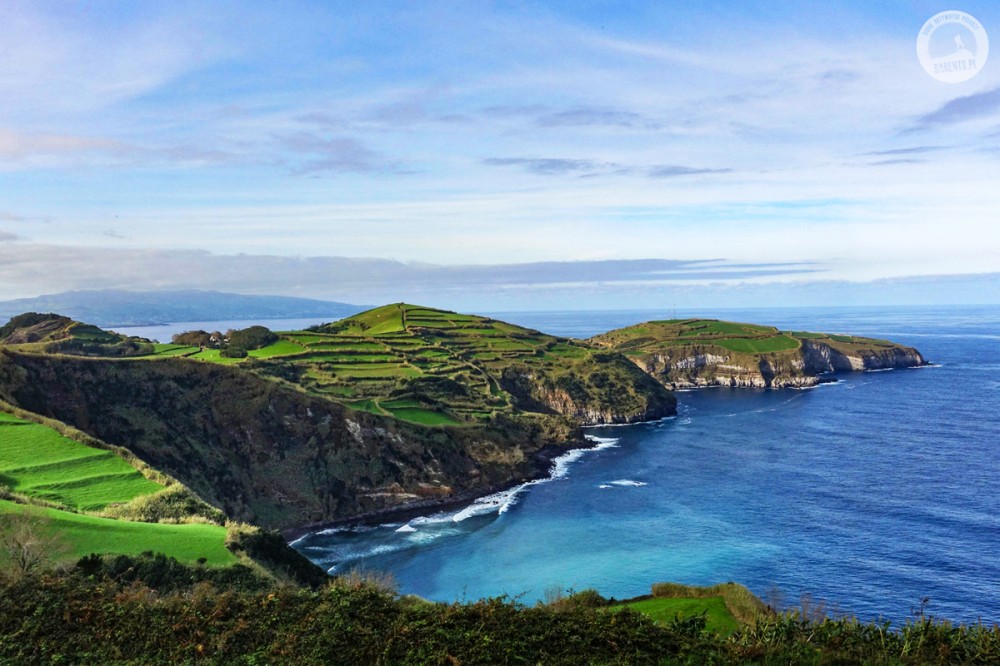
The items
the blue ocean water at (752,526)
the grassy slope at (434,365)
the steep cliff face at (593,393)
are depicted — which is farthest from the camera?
the steep cliff face at (593,393)

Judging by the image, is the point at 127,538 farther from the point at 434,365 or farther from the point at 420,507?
the point at 434,365

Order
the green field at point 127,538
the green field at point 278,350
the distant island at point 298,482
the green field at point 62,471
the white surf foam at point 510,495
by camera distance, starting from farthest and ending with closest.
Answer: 1. the green field at point 278,350
2. the white surf foam at point 510,495
3. the green field at point 62,471
4. the green field at point 127,538
5. the distant island at point 298,482

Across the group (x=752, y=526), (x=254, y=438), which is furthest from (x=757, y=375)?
(x=254, y=438)

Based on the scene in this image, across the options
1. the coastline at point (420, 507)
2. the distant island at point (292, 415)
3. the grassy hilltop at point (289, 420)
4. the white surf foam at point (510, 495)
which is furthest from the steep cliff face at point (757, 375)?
the coastline at point (420, 507)

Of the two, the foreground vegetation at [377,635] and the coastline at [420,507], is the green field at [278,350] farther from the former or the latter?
the foreground vegetation at [377,635]

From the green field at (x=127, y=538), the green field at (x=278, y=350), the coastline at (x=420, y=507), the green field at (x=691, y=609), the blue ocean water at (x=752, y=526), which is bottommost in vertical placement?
the coastline at (x=420, y=507)

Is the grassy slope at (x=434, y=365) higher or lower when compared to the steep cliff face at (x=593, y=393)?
higher

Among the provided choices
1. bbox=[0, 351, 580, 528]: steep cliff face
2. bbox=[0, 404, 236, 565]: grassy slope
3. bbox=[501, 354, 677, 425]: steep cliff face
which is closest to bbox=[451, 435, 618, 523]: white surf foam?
bbox=[0, 351, 580, 528]: steep cliff face
